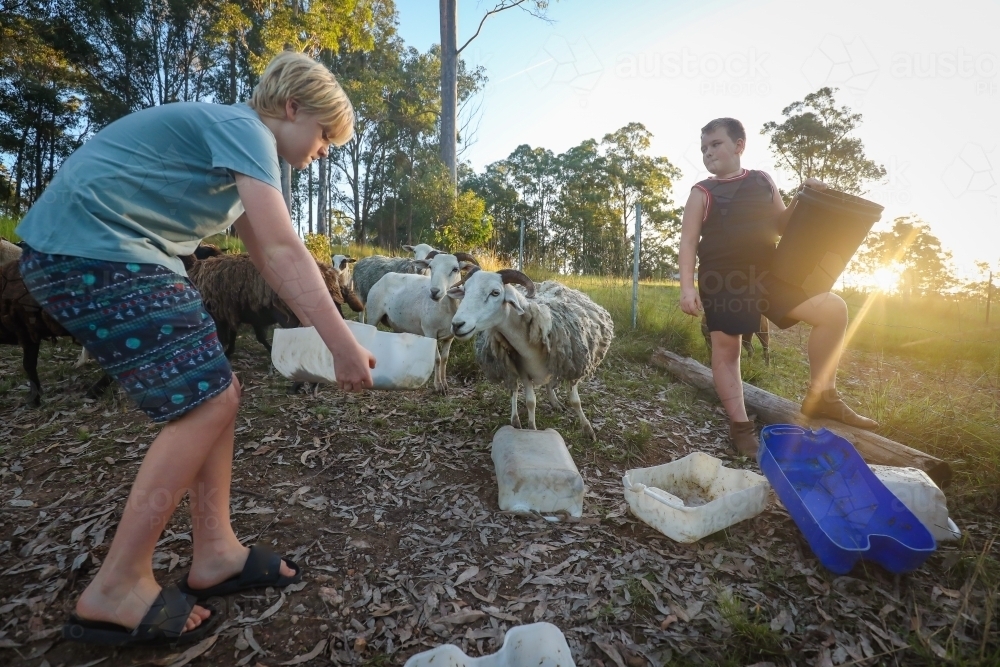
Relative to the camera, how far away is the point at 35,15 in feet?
50.1

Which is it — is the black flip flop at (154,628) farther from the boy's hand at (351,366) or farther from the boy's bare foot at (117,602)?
the boy's hand at (351,366)

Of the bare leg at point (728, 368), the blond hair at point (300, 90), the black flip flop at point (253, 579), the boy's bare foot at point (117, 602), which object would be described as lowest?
the black flip flop at point (253, 579)

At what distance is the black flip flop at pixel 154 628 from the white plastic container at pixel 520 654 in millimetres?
876

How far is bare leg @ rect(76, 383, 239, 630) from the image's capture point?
1492mm

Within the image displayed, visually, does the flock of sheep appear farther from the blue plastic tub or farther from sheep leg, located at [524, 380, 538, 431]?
the blue plastic tub

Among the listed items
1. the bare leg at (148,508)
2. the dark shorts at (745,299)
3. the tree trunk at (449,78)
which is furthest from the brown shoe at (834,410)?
the tree trunk at (449,78)

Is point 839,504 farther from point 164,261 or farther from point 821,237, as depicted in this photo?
point 164,261

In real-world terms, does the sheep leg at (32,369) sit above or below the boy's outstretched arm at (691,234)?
below

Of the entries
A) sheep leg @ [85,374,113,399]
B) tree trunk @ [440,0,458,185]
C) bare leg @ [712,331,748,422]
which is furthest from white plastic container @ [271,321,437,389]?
tree trunk @ [440,0,458,185]

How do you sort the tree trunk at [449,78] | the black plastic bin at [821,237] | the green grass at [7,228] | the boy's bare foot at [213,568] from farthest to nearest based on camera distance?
the tree trunk at [449,78]
the green grass at [7,228]
the black plastic bin at [821,237]
the boy's bare foot at [213,568]

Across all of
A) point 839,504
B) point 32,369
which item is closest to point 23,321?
point 32,369

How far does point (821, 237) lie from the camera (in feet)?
10.1

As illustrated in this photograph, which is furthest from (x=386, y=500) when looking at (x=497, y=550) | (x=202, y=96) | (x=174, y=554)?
(x=202, y=96)

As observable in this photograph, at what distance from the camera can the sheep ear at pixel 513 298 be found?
11.2 feet
